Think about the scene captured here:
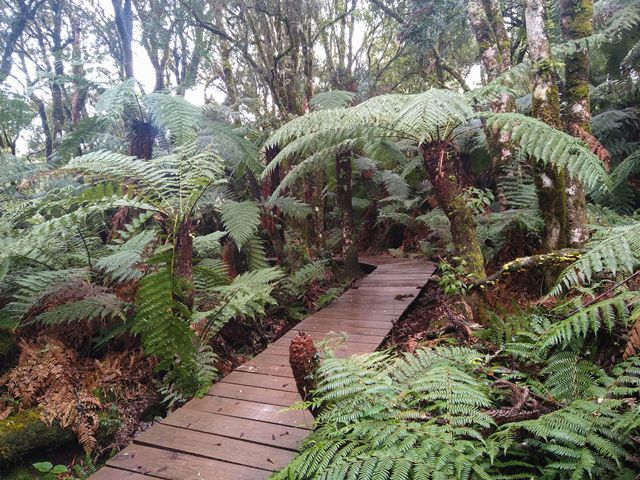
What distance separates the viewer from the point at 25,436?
2539 mm

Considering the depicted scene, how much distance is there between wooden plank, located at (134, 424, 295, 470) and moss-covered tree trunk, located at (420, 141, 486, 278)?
1.93 meters

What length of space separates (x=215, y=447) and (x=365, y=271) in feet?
12.8

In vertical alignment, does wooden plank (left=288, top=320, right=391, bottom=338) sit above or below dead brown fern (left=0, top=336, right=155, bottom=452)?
above

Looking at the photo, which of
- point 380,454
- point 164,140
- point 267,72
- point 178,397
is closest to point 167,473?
point 178,397

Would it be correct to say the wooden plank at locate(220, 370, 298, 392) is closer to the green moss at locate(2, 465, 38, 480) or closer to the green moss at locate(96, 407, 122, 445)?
the green moss at locate(96, 407, 122, 445)

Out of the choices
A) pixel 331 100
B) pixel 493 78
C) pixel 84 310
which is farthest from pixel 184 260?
pixel 493 78

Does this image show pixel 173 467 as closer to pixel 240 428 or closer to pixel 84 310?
pixel 240 428

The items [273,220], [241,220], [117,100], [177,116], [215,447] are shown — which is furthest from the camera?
[273,220]

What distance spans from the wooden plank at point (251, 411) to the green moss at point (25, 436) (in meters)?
0.95

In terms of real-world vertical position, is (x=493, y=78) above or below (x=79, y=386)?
above

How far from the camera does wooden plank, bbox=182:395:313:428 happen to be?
2.19m

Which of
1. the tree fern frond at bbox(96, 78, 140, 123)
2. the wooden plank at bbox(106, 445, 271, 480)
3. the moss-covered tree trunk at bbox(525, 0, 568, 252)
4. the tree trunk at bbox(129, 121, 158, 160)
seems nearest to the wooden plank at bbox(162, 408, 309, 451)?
the wooden plank at bbox(106, 445, 271, 480)

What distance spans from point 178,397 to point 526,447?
2.09 meters

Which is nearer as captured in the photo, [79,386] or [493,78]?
[79,386]
